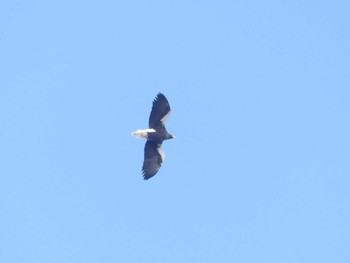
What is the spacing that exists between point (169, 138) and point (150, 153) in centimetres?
165

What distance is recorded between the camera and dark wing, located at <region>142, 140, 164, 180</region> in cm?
9512

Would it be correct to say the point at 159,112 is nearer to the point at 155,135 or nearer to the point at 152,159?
the point at 155,135

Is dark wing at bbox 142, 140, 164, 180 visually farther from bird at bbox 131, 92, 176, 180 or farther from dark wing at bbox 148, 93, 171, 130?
dark wing at bbox 148, 93, 171, 130

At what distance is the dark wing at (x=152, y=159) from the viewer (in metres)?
95.1

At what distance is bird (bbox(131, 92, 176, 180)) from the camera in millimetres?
94938

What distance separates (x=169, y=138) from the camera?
9625 cm

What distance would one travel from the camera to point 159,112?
3743 inches

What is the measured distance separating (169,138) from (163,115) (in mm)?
1853

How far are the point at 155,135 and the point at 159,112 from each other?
58.7 inches

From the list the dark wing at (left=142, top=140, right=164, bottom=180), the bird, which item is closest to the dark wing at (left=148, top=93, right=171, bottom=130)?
the bird

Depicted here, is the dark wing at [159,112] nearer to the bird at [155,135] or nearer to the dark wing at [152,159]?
the bird at [155,135]

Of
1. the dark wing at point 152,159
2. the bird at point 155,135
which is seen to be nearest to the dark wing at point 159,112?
the bird at point 155,135

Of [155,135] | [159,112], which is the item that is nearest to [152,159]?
[155,135]

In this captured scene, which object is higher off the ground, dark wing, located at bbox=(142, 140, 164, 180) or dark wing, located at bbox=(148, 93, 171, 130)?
dark wing, located at bbox=(148, 93, 171, 130)
